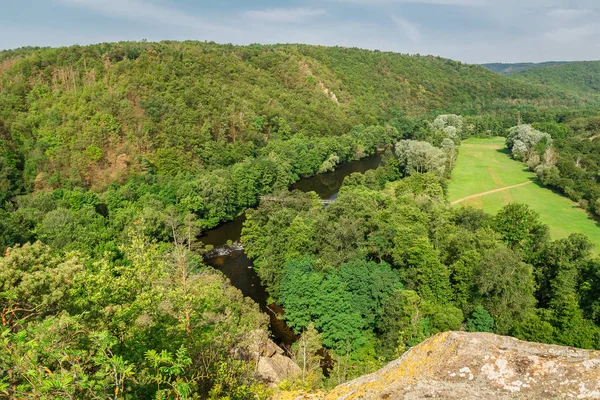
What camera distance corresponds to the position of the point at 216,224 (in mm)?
49719

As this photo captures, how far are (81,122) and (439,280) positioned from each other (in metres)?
58.8

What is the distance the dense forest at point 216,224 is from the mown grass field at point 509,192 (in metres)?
3.22

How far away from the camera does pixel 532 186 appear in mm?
68812

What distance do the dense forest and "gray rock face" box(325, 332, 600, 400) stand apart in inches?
131

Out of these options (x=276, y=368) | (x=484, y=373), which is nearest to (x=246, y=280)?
(x=276, y=368)

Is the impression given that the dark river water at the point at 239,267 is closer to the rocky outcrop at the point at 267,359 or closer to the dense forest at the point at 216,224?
the dense forest at the point at 216,224

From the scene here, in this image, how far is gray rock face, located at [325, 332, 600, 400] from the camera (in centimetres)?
432

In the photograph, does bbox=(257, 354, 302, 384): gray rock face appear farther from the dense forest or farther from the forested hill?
the forested hill

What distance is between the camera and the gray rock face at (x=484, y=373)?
432 centimetres

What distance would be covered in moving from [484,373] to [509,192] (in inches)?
2786

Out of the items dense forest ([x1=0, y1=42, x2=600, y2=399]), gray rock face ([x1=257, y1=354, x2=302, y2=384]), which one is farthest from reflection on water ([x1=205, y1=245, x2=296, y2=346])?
gray rock face ([x1=257, y1=354, x2=302, y2=384])

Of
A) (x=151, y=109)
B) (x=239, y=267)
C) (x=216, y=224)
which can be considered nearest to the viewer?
(x=239, y=267)

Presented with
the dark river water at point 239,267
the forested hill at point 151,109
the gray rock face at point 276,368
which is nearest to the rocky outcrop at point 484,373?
the gray rock face at point 276,368

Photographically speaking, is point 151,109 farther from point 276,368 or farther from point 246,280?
point 276,368
